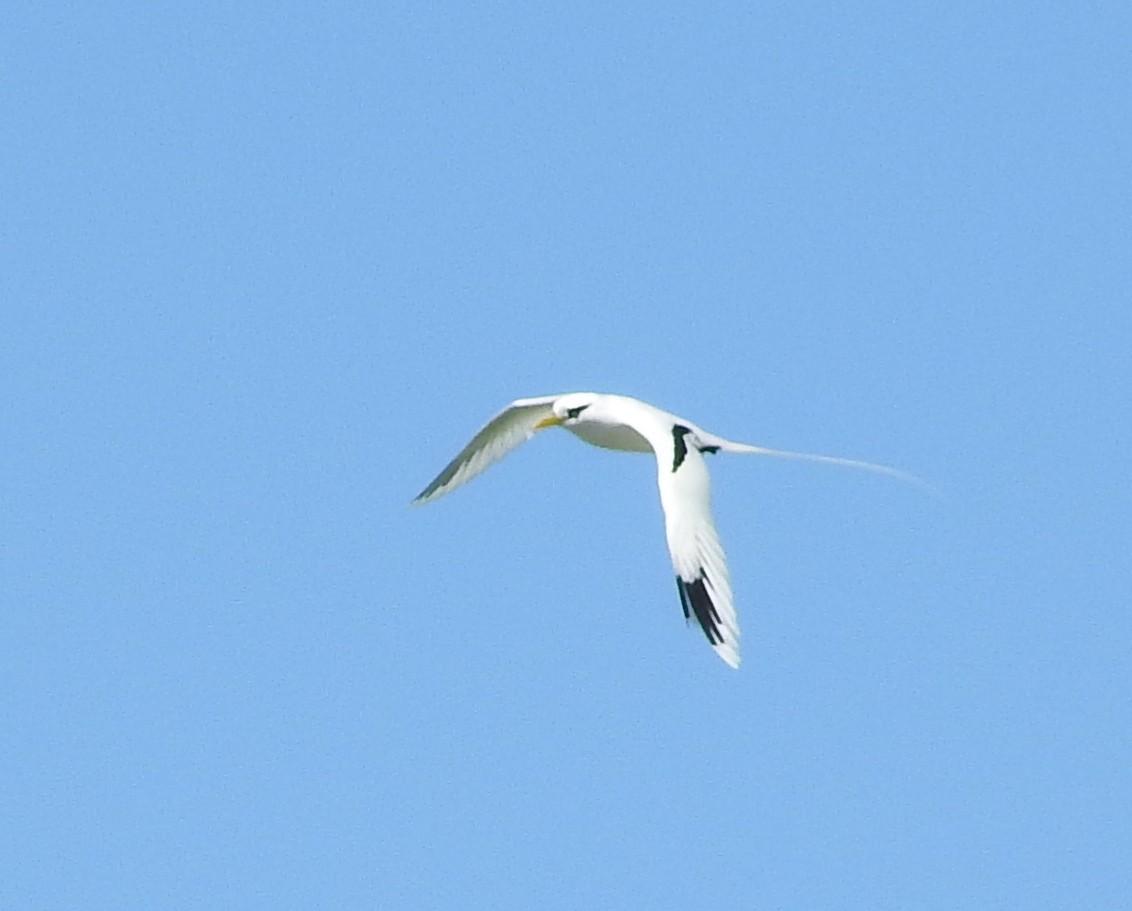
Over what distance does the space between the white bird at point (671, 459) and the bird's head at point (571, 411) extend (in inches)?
0.4

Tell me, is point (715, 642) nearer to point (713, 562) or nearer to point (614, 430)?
point (713, 562)

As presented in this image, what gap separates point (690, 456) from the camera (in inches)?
1115

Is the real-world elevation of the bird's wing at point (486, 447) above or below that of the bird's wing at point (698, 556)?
above

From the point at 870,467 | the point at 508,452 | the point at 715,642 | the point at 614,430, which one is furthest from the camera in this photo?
the point at 508,452

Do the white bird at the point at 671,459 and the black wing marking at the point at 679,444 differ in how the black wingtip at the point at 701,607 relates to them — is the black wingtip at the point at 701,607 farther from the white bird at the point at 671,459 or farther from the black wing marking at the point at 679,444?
the black wing marking at the point at 679,444

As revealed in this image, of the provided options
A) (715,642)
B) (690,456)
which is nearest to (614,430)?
(690,456)

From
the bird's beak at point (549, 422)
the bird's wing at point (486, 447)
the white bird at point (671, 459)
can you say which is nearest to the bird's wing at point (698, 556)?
the white bird at point (671, 459)

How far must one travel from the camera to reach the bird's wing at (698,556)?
2606 cm

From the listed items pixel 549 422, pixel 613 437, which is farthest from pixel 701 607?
pixel 549 422

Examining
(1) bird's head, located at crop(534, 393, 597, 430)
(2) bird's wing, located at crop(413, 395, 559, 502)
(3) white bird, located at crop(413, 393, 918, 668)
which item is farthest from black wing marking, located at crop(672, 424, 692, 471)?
(2) bird's wing, located at crop(413, 395, 559, 502)

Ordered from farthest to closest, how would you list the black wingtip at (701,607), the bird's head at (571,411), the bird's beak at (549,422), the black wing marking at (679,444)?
the bird's beak at (549,422) → the bird's head at (571,411) → the black wing marking at (679,444) → the black wingtip at (701,607)

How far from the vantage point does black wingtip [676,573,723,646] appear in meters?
26.0

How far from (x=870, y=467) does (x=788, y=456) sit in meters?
1.23

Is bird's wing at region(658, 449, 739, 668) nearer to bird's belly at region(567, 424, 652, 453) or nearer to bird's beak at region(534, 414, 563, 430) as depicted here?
bird's belly at region(567, 424, 652, 453)
